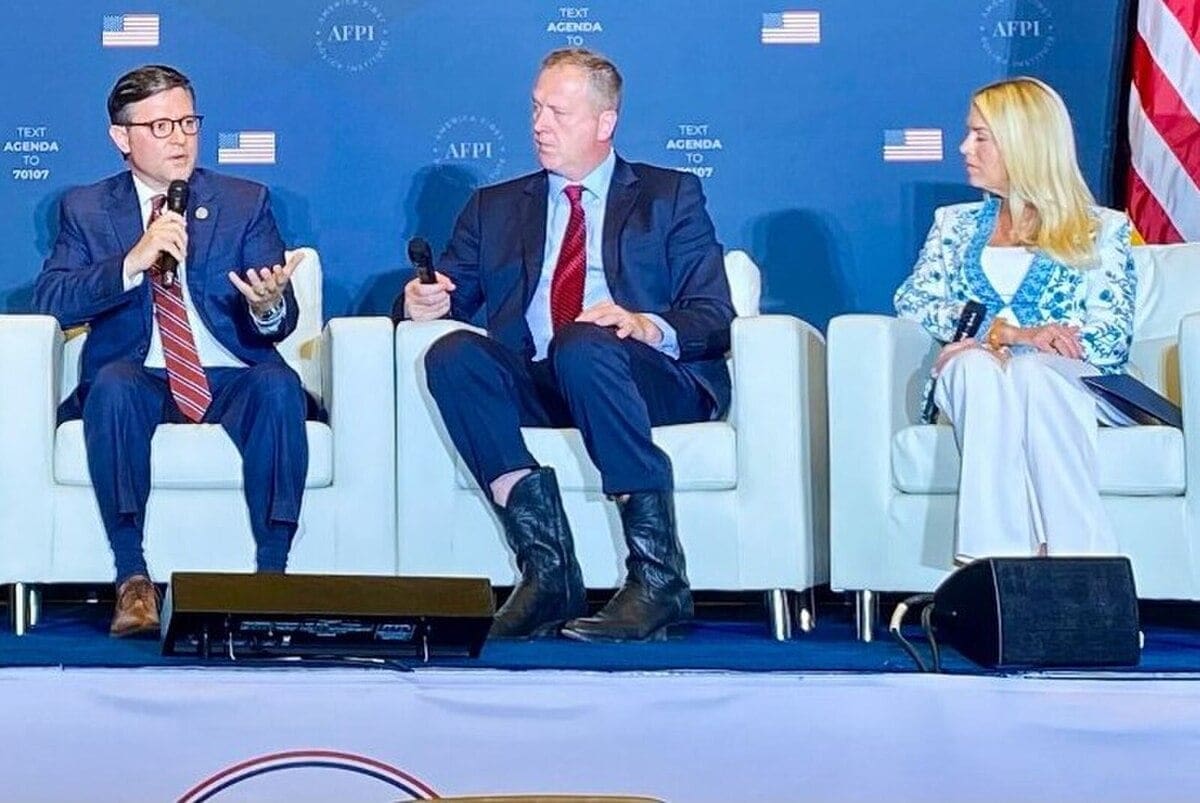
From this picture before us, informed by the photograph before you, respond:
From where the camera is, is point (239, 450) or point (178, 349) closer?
point (239, 450)

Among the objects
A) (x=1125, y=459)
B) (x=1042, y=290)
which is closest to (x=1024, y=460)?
(x=1125, y=459)

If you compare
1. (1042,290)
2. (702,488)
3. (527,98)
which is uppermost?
(527,98)

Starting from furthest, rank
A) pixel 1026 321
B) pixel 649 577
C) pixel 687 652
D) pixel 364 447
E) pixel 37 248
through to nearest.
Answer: pixel 37 248 → pixel 1026 321 → pixel 364 447 → pixel 649 577 → pixel 687 652

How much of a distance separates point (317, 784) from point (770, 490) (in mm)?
1601

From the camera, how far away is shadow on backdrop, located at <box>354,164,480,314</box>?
15.4 ft

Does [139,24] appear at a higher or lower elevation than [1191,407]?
higher

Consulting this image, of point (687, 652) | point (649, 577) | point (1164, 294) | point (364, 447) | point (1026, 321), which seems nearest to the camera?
point (687, 652)

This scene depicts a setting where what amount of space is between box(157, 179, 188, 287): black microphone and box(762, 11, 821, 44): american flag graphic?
1600 millimetres

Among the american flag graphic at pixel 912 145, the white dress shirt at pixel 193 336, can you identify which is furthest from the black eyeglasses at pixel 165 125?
the american flag graphic at pixel 912 145

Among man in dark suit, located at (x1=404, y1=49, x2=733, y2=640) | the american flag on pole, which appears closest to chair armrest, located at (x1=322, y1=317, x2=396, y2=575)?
man in dark suit, located at (x1=404, y1=49, x2=733, y2=640)

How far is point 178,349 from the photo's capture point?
3770 mm

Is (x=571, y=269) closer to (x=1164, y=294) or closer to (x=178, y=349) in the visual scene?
(x=178, y=349)

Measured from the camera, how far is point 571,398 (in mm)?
3457

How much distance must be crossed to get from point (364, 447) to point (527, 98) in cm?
135
